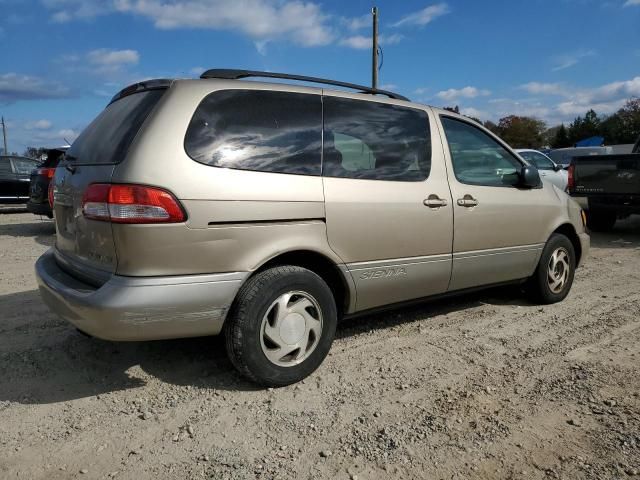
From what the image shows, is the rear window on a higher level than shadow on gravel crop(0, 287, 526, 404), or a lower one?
higher

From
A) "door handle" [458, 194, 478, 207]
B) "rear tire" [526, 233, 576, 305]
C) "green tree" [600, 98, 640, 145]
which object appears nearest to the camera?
"door handle" [458, 194, 478, 207]

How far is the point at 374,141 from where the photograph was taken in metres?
3.59

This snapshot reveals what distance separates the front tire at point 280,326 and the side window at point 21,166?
42.7 ft

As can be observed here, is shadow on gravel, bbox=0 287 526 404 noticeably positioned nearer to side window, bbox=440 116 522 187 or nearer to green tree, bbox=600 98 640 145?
side window, bbox=440 116 522 187

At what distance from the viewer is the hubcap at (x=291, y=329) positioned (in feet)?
9.89

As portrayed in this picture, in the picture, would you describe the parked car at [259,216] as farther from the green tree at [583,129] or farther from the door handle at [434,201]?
the green tree at [583,129]

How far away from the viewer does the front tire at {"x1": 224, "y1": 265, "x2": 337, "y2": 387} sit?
289 cm

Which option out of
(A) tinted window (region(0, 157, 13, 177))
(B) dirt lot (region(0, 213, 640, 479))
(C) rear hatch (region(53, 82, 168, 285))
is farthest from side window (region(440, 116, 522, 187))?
(A) tinted window (region(0, 157, 13, 177))

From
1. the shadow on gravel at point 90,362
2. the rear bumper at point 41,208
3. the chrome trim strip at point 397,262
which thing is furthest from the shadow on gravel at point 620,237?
the rear bumper at point 41,208

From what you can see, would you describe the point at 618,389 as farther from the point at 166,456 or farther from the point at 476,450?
the point at 166,456

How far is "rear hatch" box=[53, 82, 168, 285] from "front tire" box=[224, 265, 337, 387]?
2.47 ft

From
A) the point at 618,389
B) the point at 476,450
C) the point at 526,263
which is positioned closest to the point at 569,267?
the point at 526,263

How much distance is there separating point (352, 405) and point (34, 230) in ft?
31.7

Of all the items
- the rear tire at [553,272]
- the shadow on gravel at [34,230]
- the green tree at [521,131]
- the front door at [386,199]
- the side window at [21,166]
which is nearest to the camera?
the front door at [386,199]
